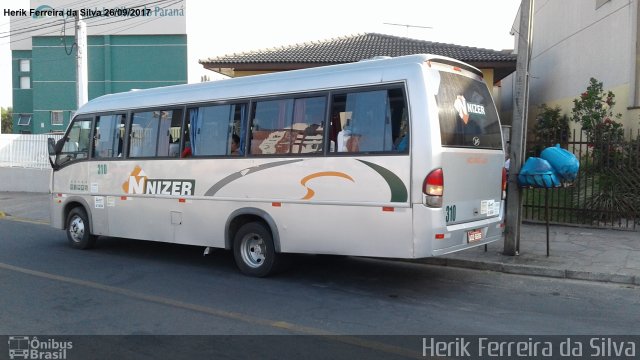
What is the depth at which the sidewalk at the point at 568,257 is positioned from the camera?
25.7 feet

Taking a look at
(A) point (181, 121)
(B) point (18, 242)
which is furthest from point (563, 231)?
(B) point (18, 242)

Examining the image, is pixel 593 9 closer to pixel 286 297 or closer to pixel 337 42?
pixel 337 42

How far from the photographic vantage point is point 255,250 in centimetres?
795

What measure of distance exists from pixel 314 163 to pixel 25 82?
4803 cm

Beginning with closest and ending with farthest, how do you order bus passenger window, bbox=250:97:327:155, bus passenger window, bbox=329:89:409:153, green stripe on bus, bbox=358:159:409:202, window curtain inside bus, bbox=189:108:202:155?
green stripe on bus, bbox=358:159:409:202 → bus passenger window, bbox=329:89:409:153 → bus passenger window, bbox=250:97:327:155 → window curtain inside bus, bbox=189:108:202:155

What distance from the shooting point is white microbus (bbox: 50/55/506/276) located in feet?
20.7

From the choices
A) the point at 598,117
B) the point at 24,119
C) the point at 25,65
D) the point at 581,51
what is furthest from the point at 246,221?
the point at 25,65

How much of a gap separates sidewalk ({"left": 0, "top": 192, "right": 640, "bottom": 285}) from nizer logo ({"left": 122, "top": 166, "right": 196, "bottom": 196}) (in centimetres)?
398

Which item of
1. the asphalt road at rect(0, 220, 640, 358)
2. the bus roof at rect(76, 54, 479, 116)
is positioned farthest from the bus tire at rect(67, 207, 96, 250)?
the bus roof at rect(76, 54, 479, 116)

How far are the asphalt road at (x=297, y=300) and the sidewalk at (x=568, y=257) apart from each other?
0.22m

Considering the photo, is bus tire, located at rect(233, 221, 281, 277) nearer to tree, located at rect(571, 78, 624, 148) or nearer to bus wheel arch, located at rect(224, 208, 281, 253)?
bus wheel arch, located at rect(224, 208, 281, 253)

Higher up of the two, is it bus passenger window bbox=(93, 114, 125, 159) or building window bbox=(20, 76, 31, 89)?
building window bbox=(20, 76, 31, 89)

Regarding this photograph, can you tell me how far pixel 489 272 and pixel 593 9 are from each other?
37.6 feet

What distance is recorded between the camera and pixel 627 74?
518 inches
